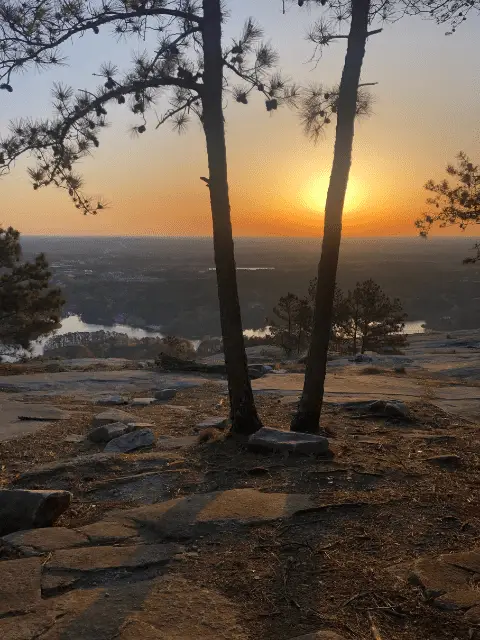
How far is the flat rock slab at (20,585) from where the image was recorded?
303 centimetres

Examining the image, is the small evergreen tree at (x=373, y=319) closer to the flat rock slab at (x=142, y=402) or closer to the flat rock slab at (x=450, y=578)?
the flat rock slab at (x=142, y=402)

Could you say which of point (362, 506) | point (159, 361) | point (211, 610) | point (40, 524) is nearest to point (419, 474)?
point (362, 506)

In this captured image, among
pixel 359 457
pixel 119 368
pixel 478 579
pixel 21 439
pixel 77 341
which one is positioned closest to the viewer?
pixel 478 579

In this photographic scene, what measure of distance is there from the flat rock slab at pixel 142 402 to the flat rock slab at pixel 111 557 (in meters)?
6.58

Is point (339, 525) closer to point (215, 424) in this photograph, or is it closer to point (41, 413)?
point (215, 424)

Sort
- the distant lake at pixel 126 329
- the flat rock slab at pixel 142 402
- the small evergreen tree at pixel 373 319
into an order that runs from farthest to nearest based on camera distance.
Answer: the distant lake at pixel 126 329 → the small evergreen tree at pixel 373 319 → the flat rock slab at pixel 142 402

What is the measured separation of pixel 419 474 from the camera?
5434 mm

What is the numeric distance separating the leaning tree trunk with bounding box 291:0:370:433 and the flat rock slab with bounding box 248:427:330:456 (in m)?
0.76

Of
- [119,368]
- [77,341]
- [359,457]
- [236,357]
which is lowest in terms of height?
[77,341]

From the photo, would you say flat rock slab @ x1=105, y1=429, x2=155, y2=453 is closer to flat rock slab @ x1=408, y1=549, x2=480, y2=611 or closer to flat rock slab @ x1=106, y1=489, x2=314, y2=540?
flat rock slab @ x1=106, y1=489, x2=314, y2=540

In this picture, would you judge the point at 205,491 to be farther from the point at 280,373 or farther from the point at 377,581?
the point at 280,373

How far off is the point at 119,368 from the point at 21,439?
Result: 874 centimetres

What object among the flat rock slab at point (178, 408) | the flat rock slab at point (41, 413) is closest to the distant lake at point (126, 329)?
the flat rock slab at point (178, 408)

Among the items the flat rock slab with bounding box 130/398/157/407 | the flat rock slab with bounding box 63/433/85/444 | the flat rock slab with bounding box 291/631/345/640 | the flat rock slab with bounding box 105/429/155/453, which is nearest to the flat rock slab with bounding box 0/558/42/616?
the flat rock slab with bounding box 291/631/345/640
